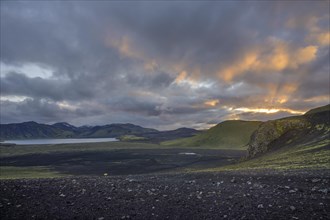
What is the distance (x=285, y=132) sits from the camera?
9681 centimetres

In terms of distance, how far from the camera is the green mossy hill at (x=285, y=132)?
8669 cm

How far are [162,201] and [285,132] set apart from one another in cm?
9238

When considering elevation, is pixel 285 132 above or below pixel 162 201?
above

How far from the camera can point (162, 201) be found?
14500 mm

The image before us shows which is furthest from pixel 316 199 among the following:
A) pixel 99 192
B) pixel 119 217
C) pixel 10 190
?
pixel 10 190

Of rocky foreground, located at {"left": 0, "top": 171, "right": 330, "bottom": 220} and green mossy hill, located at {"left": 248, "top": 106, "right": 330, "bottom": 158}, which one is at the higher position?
green mossy hill, located at {"left": 248, "top": 106, "right": 330, "bottom": 158}

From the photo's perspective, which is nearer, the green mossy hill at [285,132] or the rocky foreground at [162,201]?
the rocky foreground at [162,201]

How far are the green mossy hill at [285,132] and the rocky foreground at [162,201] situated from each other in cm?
7454

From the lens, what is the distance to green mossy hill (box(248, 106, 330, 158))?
3413 inches

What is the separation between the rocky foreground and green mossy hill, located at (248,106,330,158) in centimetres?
7454

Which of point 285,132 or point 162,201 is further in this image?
point 285,132

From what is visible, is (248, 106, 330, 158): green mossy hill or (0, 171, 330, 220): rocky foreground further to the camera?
Answer: (248, 106, 330, 158): green mossy hill

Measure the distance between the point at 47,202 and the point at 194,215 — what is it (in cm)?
736

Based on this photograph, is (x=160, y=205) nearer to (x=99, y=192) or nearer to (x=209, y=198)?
(x=209, y=198)
